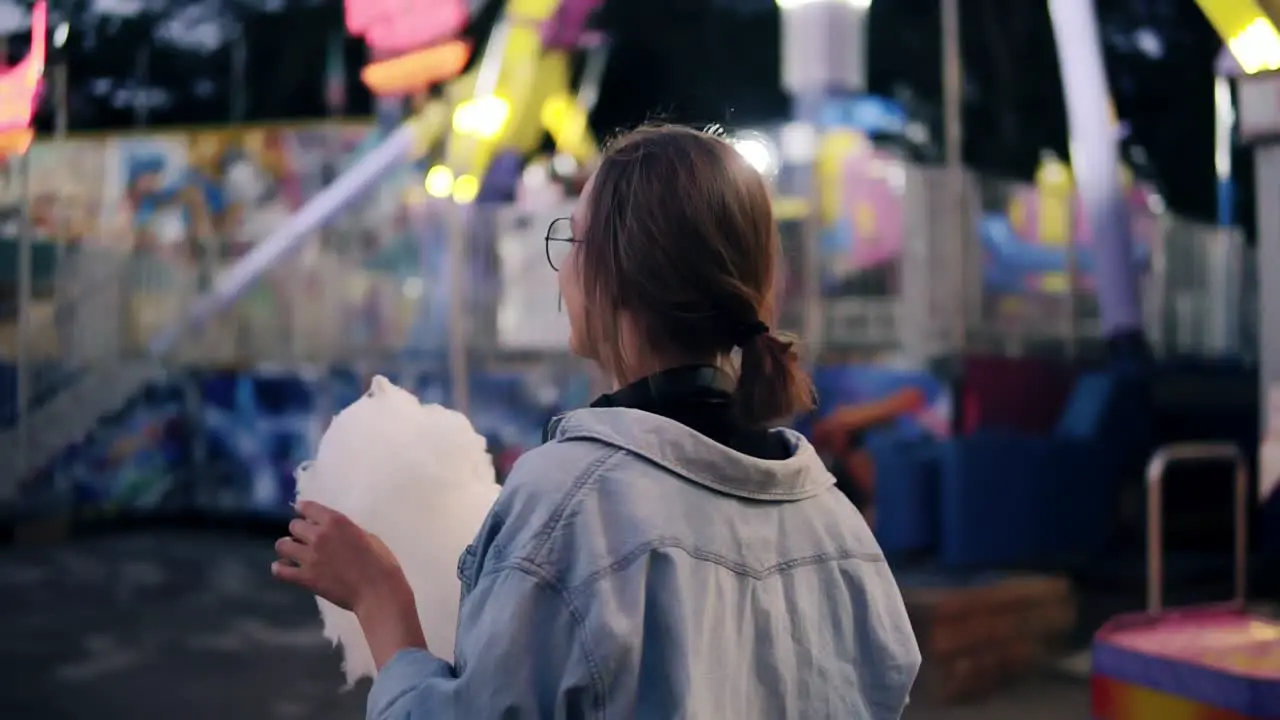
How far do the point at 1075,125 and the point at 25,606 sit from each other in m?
7.04

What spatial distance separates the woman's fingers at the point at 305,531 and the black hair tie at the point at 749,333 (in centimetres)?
38

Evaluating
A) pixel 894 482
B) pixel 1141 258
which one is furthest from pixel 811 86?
pixel 1141 258

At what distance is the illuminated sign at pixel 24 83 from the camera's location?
19.1ft

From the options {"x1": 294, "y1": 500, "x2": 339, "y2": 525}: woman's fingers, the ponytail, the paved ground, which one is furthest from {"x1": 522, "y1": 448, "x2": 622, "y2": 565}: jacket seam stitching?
the paved ground

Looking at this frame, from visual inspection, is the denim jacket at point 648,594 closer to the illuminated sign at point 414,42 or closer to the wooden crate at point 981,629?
the wooden crate at point 981,629

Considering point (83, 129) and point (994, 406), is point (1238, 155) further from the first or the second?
point (83, 129)

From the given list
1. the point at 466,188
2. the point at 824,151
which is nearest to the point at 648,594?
the point at 824,151

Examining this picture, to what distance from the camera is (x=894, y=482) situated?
6.75 m

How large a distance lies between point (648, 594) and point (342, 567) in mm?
282

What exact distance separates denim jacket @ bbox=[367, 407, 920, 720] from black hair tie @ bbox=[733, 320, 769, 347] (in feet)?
0.34

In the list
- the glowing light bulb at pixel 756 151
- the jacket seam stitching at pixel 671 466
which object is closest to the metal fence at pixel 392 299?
the glowing light bulb at pixel 756 151

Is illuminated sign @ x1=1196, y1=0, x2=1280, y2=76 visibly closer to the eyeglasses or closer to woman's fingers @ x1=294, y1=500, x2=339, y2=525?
the eyeglasses

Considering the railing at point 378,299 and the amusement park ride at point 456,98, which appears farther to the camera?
the railing at point 378,299

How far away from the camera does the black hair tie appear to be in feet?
3.23
